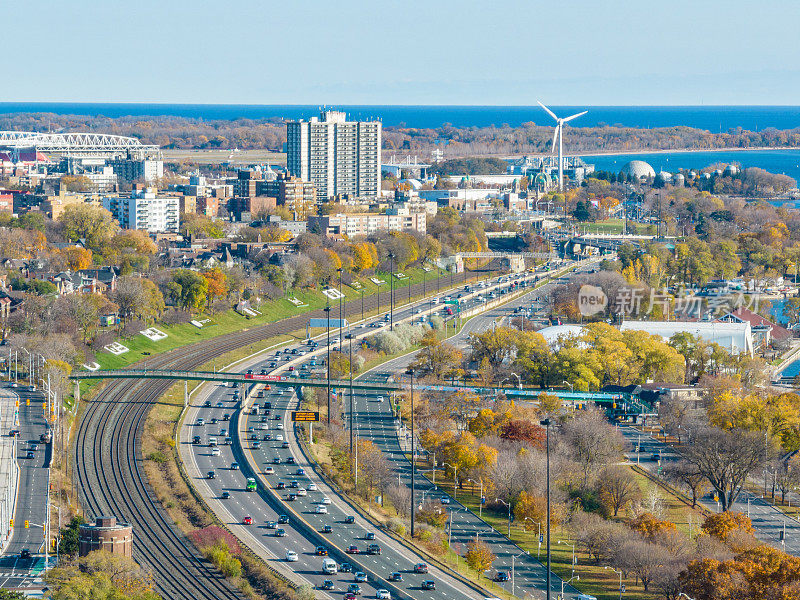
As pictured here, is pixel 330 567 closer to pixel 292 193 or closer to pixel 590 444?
pixel 590 444

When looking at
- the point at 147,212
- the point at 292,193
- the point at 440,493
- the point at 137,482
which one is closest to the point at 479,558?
the point at 440,493

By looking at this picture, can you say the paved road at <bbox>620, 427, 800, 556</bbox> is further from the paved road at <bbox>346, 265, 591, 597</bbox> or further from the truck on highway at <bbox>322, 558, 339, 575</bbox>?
the truck on highway at <bbox>322, 558, 339, 575</bbox>

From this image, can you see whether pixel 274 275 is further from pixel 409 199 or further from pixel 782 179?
pixel 782 179

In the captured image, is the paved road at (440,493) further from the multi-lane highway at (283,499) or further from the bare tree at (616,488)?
the bare tree at (616,488)

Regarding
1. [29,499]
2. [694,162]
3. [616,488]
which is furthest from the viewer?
[694,162]

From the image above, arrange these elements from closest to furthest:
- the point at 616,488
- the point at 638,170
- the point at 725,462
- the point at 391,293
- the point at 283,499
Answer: the point at 283,499 < the point at 616,488 < the point at 725,462 < the point at 391,293 < the point at 638,170

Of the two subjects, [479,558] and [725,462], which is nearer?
[479,558]

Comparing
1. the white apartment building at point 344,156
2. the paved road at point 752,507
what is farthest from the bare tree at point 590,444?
the white apartment building at point 344,156
